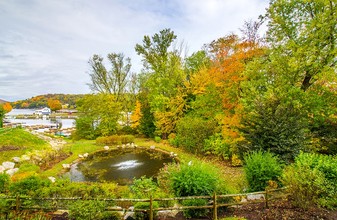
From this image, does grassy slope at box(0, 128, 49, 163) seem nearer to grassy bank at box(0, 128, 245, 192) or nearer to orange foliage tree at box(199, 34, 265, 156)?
grassy bank at box(0, 128, 245, 192)

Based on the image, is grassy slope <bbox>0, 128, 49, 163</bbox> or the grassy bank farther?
grassy slope <bbox>0, 128, 49, 163</bbox>

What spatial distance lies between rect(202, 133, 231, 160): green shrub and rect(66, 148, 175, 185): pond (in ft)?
8.70

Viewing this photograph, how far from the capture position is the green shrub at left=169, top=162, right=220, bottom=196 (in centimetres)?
534

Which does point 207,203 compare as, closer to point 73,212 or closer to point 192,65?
point 73,212

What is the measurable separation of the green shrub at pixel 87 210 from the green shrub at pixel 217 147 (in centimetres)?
926

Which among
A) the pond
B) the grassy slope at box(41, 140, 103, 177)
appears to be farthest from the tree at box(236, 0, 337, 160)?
the grassy slope at box(41, 140, 103, 177)

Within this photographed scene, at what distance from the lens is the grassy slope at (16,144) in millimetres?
13132

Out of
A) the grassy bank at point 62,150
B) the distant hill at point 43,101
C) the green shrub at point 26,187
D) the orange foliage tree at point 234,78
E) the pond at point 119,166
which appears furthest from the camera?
the distant hill at point 43,101

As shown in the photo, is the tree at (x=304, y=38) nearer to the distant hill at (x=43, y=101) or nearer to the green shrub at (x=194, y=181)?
the green shrub at (x=194, y=181)

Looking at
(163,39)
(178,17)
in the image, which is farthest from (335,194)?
(163,39)

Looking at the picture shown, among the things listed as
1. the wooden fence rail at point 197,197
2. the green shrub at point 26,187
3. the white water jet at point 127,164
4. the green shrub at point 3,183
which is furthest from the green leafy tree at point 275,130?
the green shrub at point 3,183

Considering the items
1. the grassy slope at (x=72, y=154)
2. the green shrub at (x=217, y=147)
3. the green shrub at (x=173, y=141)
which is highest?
the green shrub at (x=217, y=147)

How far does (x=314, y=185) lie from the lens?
4.99 metres

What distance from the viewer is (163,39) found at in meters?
22.4
